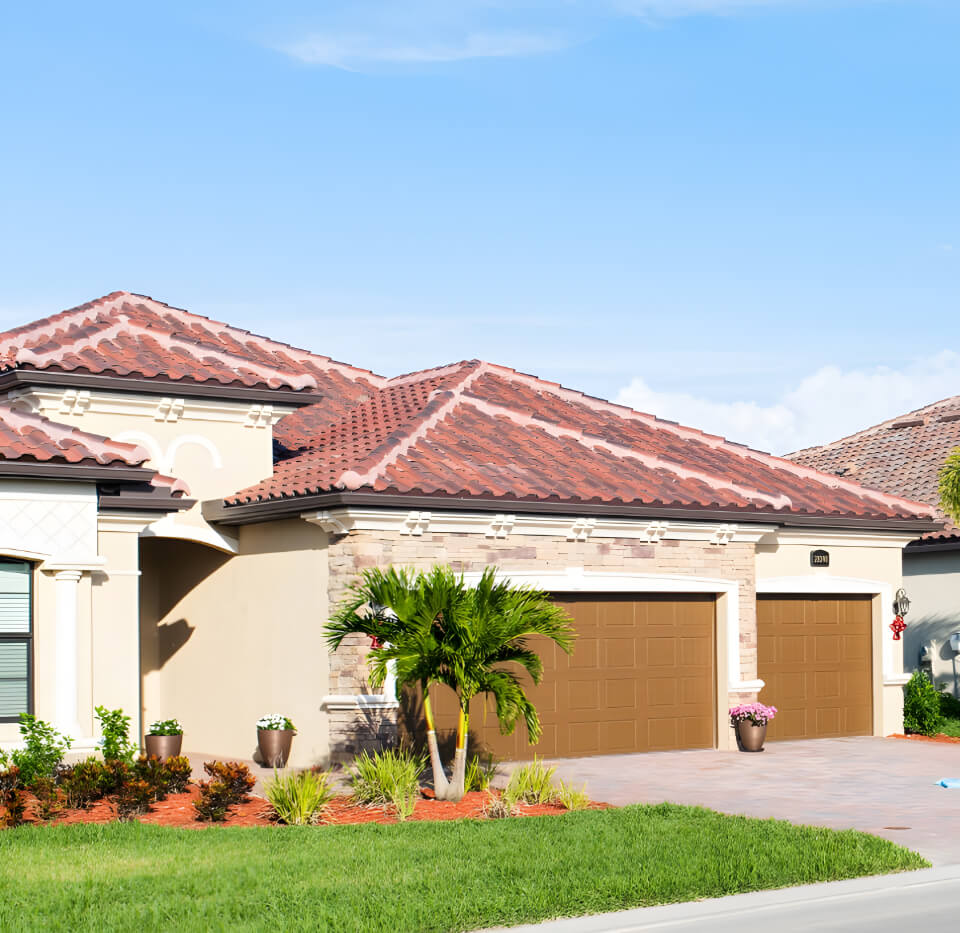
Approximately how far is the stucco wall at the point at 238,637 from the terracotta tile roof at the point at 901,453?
1406 cm

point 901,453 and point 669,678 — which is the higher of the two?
point 901,453

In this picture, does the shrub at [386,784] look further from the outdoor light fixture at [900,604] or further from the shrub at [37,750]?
the outdoor light fixture at [900,604]

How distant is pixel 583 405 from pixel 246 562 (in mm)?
7693

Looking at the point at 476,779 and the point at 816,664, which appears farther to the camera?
the point at 816,664

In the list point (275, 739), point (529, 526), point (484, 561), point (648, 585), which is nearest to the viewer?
point (275, 739)

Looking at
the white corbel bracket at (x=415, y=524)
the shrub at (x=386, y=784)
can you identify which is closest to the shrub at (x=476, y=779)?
the shrub at (x=386, y=784)

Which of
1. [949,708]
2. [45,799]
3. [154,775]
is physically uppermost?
[154,775]

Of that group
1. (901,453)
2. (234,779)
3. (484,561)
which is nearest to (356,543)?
(484,561)

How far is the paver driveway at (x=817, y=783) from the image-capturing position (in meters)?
14.4

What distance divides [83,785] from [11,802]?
1078mm

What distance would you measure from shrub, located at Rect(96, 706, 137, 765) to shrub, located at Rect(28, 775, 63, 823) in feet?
4.14

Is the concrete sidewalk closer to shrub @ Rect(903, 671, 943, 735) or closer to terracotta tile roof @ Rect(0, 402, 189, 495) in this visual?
terracotta tile roof @ Rect(0, 402, 189, 495)

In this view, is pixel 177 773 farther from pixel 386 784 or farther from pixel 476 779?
pixel 476 779

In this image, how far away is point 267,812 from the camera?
14969 millimetres
